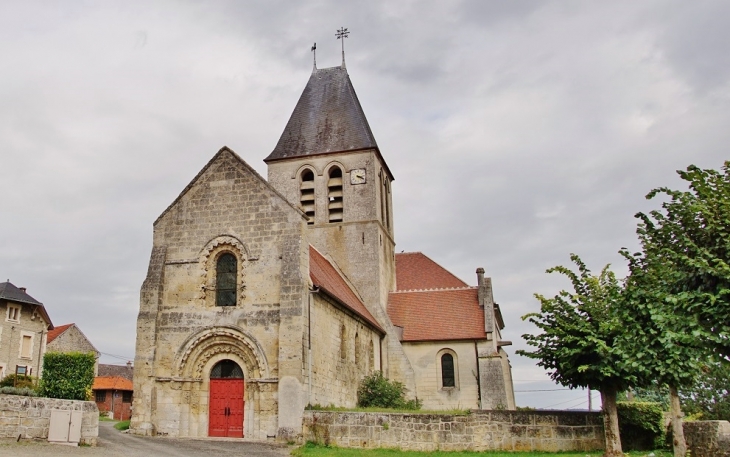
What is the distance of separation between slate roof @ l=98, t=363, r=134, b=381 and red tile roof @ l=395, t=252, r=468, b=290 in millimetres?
31586

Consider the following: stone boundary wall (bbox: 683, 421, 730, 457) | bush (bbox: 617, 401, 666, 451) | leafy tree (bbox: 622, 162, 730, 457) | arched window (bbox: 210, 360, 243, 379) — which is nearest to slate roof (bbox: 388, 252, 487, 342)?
arched window (bbox: 210, 360, 243, 379)

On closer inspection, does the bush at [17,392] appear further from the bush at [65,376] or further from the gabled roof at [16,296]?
the gabled roof at [16,296]

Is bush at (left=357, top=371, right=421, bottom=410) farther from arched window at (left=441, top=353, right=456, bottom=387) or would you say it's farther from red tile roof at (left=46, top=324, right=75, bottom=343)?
red tile roof at (left=46, top=324, right=75, bottom=343)

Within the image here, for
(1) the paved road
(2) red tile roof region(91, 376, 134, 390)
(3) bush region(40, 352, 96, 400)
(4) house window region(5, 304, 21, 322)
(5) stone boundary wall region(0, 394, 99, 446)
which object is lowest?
(1) the paved road

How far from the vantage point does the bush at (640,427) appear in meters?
16.8

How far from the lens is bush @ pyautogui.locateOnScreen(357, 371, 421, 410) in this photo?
23.9 metres

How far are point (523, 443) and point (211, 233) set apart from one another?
11.6 meters

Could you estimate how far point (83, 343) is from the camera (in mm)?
52781

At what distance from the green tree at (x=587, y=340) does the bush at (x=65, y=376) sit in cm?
1127

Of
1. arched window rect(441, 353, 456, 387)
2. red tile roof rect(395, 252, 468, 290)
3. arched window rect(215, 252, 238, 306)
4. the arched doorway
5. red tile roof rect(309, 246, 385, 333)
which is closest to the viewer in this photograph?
the arched doorway

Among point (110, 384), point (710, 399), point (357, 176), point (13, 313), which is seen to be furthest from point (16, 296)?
point (710, 399)

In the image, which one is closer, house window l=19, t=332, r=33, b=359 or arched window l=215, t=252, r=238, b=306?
arched window l=215, t=252, r=238, b=306

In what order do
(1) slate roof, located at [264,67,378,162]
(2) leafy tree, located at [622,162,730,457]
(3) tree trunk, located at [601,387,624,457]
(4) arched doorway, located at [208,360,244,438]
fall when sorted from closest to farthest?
1. (2) leafy tree, located at [622,162,730,457]
2. (3) tree trunk, located at [601,387,624,457]
3. (4) arched doorway, located at [208,360,244,438]
4. (1) slate roof, located at [264,67,378,162]

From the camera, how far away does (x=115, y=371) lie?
56656 mm
